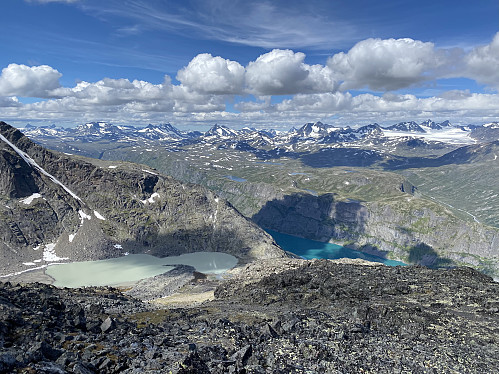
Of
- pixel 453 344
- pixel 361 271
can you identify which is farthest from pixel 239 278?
pixel 453 344

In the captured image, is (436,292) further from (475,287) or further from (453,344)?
(453,344)

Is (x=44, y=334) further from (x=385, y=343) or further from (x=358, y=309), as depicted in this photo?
(x=358, y=309)

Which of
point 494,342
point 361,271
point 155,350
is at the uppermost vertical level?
point 155,350

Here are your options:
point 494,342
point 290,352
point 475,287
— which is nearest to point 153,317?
point 290,352

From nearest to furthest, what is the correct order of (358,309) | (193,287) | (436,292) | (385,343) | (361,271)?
(385,343)
(358,309)
(436,292)
(361,271)
(193,287)

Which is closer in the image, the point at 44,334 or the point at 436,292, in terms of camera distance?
the point at 44,334

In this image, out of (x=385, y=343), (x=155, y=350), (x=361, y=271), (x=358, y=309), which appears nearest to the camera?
(x=155, y=350)

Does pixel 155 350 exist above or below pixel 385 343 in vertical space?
above
